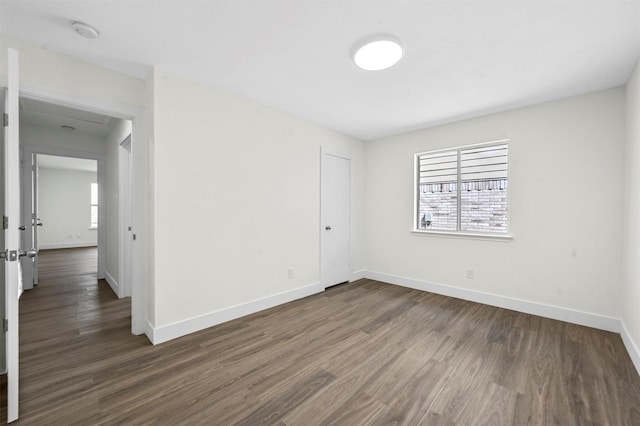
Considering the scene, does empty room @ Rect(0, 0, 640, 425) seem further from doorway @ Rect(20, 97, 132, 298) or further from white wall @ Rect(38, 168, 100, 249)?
white wall @ Rect(38, 168, 100, 249)

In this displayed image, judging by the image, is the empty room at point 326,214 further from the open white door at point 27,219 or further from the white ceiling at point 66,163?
the white ceiling at point 66,163

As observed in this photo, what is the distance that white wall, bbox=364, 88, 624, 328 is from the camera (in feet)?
9.07

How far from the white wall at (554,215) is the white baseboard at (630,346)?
0.22 meters

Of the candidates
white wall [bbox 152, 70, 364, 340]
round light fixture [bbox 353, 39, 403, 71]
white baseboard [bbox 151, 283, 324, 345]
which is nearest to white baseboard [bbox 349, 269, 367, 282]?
white wall [bbox 152, 70, 364, 340]

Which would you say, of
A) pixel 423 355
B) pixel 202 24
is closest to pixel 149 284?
pixel 202 24

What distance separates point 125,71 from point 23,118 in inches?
112

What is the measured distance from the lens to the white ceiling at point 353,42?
1.71 m

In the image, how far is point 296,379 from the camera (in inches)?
76.7

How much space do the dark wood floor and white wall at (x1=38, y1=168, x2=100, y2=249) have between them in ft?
22.8

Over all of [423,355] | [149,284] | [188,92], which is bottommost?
[423,355]

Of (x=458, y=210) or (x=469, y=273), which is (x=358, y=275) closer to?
(x=469, y=273)

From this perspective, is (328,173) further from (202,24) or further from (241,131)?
(202,24)

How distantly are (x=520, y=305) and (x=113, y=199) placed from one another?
6.01 m

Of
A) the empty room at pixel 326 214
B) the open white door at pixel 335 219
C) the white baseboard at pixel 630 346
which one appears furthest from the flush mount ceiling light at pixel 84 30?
the white baseboard at pixel 630 346
